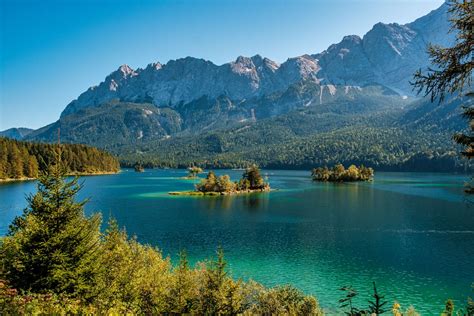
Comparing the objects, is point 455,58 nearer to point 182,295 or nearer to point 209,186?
point 182,295

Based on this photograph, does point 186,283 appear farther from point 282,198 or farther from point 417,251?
point 282,198

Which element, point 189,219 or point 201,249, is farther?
point 189,219

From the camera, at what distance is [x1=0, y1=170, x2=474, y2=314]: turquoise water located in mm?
52062

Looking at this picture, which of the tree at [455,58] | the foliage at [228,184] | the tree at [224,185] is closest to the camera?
the tree at [455,58]

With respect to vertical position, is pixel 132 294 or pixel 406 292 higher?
pixel 132 294

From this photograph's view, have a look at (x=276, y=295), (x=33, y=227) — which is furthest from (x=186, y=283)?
(x=33, y=227)

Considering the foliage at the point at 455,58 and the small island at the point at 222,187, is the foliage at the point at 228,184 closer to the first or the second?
the small island at the point at 222,187

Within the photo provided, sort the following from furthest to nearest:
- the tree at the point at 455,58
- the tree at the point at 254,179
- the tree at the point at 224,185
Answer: the tree at the point at 254,179
the tree at the point at 224,185
the tree at the point at 455,58

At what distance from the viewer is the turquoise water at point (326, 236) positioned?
5206 cm

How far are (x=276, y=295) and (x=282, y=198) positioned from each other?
112 meters

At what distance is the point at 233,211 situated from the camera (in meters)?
114

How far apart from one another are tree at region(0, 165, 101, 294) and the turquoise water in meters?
26.5

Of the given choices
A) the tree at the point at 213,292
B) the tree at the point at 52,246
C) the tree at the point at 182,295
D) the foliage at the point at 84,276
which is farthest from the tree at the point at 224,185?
the tree at the point at 52,246

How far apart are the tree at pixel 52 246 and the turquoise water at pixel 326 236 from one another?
26495 millimetres
